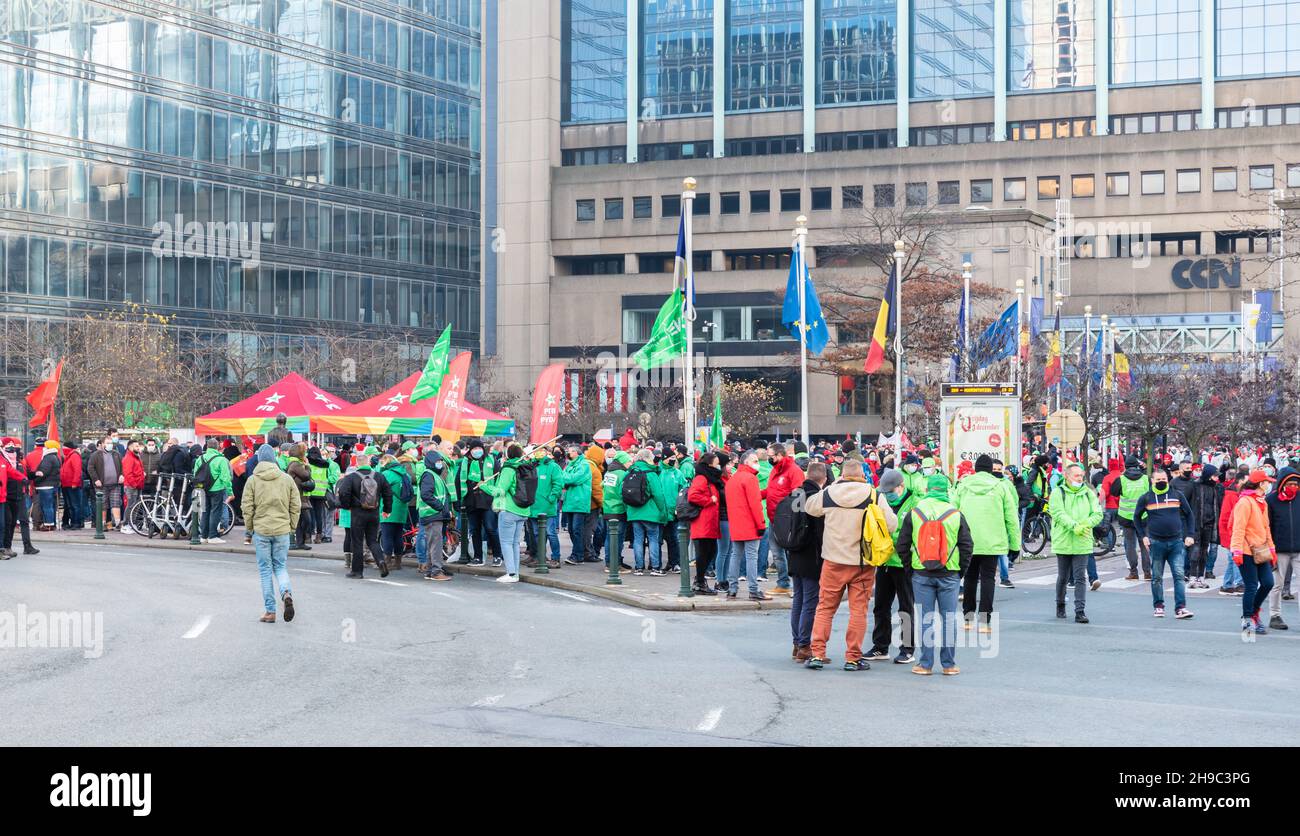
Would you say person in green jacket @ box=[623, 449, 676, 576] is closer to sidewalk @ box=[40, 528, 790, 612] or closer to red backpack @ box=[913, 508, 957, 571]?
sidewalk @ box=[40, 528, 790, 612]

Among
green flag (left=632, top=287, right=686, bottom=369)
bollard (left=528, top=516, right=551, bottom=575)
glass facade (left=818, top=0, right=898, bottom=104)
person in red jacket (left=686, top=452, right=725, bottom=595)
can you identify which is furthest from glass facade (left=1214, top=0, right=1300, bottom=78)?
person in red jacket (left=686, top=452, right=725, bottom=595)

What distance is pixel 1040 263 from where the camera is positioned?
77125 mm

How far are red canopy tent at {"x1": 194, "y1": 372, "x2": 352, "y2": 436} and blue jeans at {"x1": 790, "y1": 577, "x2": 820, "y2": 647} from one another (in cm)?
2023

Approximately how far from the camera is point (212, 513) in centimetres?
2823

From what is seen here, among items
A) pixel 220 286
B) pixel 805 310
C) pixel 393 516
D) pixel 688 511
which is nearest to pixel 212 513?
pixel 393 516

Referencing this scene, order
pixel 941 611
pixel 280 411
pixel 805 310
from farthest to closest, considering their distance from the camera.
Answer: pixel 280 411 < pixel 805 310 < pixel 941 611

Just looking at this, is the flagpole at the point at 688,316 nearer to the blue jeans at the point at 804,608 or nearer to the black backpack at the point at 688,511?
the black backpack at the point at 688,511

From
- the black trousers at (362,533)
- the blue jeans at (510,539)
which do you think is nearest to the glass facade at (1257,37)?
the blue jeans at (510,539)

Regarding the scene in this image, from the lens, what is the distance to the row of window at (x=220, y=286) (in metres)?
66.0

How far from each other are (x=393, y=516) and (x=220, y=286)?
181 ft

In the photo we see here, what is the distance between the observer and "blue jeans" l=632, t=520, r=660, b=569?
22.9 meters

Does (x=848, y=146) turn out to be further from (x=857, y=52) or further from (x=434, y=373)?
(x=434, y=373)

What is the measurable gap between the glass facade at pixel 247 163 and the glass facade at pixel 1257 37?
42228mm
